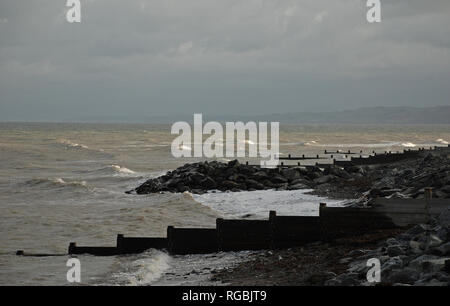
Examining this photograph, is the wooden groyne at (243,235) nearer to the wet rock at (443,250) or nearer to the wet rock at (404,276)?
the wet rock at (443,250)

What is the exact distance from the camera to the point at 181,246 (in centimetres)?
1611

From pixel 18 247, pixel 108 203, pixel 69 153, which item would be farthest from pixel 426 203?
pixel 69 153

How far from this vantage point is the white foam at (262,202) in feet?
78.2

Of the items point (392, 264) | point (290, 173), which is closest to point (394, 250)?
point (392, 264)

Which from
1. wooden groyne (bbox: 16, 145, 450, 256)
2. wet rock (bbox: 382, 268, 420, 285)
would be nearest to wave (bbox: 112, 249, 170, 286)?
wooden groyne (bbox: 16, 145, 450, 256)

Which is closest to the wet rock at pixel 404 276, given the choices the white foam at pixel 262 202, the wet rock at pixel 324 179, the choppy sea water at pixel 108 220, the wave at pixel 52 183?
the choppy sea water at pixel 108 220

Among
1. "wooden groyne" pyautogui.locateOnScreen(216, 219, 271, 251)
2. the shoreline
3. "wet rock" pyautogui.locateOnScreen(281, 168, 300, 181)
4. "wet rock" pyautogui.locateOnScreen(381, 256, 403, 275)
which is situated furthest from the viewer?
"wet rock" pyautogui.locateOnScreen(281, 168, 300, 181)

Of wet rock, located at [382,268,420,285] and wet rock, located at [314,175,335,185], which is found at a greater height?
wet rock, located at [314,175,335,185]

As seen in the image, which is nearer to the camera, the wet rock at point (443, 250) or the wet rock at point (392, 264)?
the wet rock at point (392, 264)

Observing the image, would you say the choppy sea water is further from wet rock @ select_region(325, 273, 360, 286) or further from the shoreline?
wet rock @ select_region(325, 273, 360, 286)

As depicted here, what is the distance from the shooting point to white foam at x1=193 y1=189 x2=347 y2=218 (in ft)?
78.2

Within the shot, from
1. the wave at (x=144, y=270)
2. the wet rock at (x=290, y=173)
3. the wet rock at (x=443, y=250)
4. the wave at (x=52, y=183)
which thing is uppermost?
the wet rock at (x=290, y=173)

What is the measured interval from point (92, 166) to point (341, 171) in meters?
28.9
